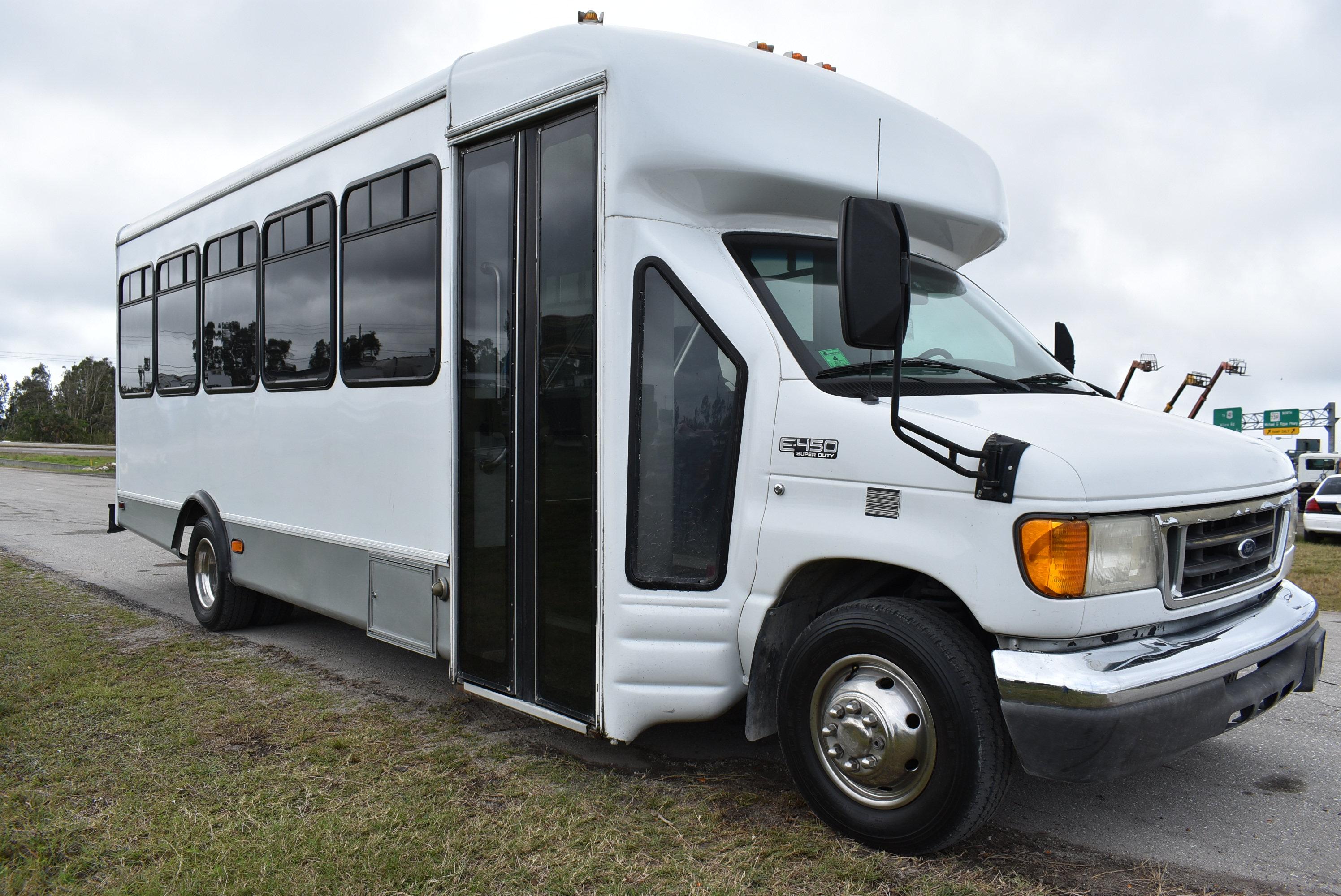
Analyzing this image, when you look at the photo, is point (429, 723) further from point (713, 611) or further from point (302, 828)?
point (713, 611)

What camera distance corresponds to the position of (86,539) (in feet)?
42.4

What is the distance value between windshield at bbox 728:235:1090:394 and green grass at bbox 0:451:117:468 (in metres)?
37.8

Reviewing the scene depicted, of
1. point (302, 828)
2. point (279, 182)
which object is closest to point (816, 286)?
point (302, 828)

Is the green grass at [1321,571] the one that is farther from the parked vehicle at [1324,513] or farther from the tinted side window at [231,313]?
the tinted side window at [231,313]

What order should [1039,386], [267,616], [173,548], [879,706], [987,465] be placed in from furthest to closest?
[173,548] → [267,616] → [1039,386] → [879,706] → [987,465]

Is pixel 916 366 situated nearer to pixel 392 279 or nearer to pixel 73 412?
pixel 392 279

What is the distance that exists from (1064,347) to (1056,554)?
2647 millimetres

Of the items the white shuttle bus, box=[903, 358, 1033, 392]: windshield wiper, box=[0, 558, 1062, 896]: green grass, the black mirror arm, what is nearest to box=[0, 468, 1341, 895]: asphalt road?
box=[0, 558, 1062, 896]: green grass

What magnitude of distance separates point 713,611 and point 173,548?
586 centimetres

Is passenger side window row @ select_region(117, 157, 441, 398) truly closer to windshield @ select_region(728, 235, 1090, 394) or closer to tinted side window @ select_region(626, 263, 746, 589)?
tinted side window @ select_region(626, 263, 746, 589)

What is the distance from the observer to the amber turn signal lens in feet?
9.76

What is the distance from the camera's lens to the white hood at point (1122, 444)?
3.07 metres

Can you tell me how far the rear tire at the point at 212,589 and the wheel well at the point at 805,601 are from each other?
4.75 meters

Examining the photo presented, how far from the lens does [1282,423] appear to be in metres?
48.7
